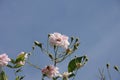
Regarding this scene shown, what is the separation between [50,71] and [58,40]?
0.44 metres

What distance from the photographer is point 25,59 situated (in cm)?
384

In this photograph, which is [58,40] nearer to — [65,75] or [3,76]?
[65,75]

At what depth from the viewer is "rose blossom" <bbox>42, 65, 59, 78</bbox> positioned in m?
3.55

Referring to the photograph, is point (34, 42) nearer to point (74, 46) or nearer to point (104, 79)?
point (74, 46)

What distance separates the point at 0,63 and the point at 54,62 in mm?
594

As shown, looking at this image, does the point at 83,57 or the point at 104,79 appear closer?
the point at 104,79

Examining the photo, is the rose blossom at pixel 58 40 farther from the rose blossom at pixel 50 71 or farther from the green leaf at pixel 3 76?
the green leaf at pixel 3 76

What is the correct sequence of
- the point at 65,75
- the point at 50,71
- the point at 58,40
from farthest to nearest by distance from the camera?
the point at 58,40 < the point at 50,71 < the point at 65,75

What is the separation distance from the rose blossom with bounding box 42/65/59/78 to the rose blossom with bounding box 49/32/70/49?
29 centimetres

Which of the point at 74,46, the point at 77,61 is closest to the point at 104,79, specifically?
the point at 77,61

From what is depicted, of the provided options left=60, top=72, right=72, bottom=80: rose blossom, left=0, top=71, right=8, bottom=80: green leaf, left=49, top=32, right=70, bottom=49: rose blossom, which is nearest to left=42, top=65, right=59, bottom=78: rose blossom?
left=60, top=72, right=72, bottom=80: rose blossom

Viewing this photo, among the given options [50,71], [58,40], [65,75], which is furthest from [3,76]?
[58,40]

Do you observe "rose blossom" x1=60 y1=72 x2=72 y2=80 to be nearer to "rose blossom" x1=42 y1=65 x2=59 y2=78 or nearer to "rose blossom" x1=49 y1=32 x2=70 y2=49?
"rose blossom" x1=42 y1=65 x2=59 y2=78

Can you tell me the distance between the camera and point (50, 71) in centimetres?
359
